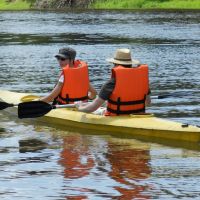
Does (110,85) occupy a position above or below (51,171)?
above

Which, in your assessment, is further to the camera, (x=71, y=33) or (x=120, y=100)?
(x=71, y=33)

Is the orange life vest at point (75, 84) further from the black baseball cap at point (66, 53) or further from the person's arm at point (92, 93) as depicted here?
the person's arm at point (92, 93)

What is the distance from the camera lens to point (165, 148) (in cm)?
1301

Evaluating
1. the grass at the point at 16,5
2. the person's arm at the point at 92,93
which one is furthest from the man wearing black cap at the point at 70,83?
the grass at the point at 16,5

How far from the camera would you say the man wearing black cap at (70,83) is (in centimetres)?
1488

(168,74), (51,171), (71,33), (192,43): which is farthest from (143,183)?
(71,33)

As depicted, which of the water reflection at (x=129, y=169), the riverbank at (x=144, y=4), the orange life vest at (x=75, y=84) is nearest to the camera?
the water reflection at (x=129, y=169)

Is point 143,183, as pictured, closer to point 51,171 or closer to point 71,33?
point 51,171

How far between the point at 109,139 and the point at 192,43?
29.9 metres

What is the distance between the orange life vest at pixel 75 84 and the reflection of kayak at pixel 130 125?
34cm

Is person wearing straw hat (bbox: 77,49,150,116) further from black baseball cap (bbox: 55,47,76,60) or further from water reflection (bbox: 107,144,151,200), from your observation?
black baseball cap (bbox: 55,47,76,60)

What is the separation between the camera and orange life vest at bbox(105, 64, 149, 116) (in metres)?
13.5

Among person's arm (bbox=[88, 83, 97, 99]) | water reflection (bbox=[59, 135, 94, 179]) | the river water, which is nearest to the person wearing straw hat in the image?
the river water

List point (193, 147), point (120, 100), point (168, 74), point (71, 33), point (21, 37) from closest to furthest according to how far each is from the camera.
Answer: point (193, 147) < point (120, 100) < point (168, 74) < point (21, 37) < point (71, 33)
